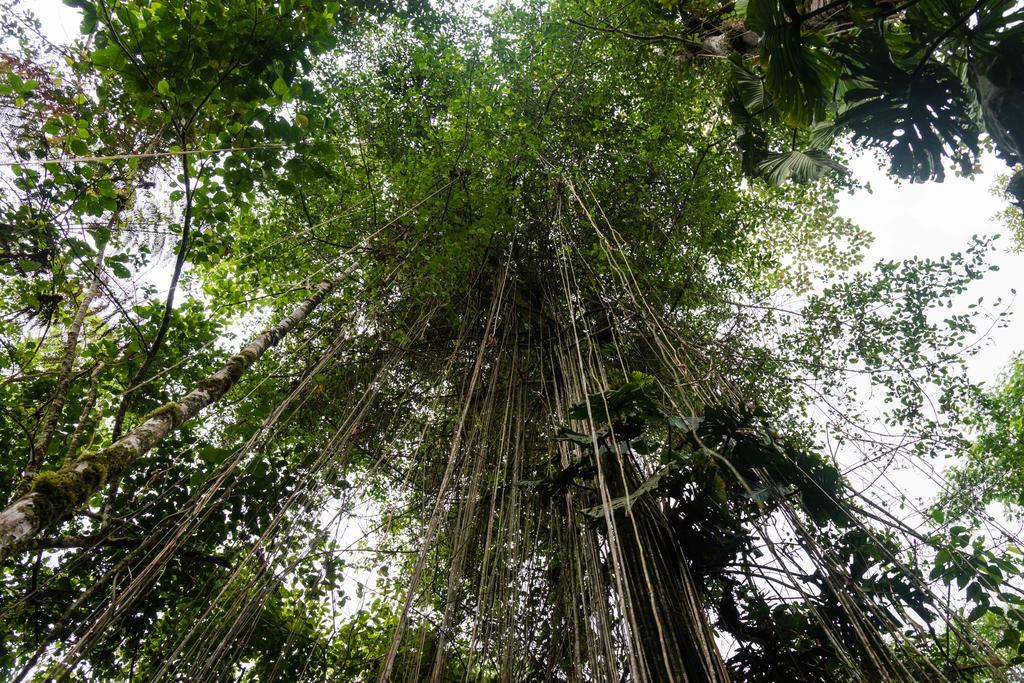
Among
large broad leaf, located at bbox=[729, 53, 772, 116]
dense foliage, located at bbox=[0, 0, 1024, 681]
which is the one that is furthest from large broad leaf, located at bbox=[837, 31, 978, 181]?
large broad leaf, located at bbox=[729, 53, 772, 116]

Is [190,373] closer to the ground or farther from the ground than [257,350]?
farther from the ground

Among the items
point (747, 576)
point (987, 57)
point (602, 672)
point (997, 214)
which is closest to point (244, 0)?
point (602, 672)

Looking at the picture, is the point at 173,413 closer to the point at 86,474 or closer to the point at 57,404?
the point at 86,474

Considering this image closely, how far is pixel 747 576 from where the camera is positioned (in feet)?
5.39

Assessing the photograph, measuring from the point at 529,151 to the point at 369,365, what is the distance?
1.55m

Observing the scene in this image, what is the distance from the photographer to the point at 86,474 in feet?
4.55

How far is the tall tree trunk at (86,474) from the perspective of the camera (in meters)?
1.17

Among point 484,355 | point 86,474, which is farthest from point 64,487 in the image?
point 484,355

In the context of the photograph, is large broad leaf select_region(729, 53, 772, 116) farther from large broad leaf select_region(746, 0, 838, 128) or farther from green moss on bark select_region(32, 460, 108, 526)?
green moss on bark select_region(32, 460, 108, 526)

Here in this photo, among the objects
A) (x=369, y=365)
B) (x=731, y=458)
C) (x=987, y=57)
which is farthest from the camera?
(x=369, y=365)

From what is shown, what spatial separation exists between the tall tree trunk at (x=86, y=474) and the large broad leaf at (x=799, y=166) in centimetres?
319

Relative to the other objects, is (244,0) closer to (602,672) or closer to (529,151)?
(529,151)

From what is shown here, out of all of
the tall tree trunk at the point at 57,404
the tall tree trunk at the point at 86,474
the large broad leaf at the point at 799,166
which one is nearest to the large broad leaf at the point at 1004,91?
the large broad leaf at the point at 799,166

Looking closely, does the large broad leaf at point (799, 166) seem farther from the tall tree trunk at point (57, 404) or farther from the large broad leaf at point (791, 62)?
the tall tree trunk at point (57, 404)
